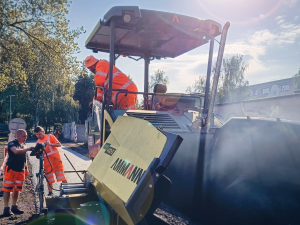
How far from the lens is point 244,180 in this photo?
2.59 m

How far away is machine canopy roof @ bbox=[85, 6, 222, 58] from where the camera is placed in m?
3.67

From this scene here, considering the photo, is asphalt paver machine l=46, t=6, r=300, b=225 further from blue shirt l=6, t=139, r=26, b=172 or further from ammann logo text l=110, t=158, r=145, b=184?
blue shirt l=6, t=139, r=26, b=172

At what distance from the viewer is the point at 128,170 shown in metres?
2.32

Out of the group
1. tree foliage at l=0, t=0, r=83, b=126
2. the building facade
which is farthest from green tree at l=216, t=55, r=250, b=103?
tree foliage at l=0, t=0, r=83, b=126

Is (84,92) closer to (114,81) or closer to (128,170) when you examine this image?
(114,81)

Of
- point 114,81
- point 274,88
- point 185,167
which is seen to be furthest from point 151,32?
point 274,88

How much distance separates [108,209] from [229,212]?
3.89 feet

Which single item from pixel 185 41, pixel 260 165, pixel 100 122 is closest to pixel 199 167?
pixel 260 165

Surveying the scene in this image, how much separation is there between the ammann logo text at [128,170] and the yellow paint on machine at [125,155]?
0.02 m

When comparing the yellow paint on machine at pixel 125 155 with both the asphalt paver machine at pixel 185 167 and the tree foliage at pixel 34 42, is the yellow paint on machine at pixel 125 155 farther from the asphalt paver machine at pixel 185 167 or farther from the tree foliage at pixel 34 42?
the tree foliage at pixel 34 42

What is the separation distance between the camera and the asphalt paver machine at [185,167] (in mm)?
2163

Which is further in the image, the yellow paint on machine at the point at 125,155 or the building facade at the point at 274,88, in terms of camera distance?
the building facade at the point at 274,88

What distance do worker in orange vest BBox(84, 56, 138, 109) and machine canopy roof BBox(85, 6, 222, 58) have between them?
1.43 feet

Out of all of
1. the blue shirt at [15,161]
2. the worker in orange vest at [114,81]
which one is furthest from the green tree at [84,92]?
the worker in orange vest at [114,81]
